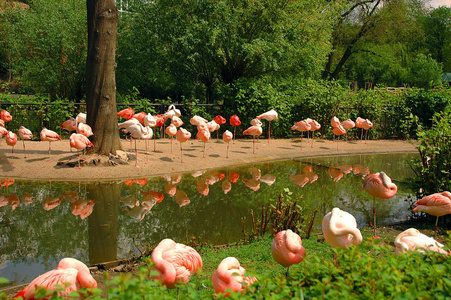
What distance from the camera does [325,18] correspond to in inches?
747

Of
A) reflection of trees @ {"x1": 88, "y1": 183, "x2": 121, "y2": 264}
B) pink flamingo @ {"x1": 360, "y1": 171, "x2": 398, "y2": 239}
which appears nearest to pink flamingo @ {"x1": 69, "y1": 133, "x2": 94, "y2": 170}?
reflection of trees @ {"x1": 88, "y1": 183, "x2": 121, "y2": 264}

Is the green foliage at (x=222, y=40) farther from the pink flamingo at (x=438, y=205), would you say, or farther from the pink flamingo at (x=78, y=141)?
the pink flamingo at (x=438, y=205)

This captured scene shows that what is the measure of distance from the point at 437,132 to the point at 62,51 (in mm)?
16324

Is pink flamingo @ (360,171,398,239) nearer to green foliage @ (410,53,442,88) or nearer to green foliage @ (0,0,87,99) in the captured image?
green foliage @ (0,0,87,99)

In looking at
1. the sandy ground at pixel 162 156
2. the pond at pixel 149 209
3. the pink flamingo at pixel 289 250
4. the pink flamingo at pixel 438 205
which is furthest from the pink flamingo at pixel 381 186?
the sandy ground at pixel 162 156

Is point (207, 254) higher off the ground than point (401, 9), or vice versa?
point (401, 9)

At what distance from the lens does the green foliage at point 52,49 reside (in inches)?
709

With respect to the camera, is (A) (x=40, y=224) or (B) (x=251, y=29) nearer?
(A) (x=40, y=224)

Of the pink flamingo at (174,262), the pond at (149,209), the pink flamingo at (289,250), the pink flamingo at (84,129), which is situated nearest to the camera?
the pink flamingo at (174,262)

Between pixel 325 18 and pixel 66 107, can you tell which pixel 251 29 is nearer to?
pixel 325 18

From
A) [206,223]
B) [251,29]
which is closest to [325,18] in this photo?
[251,29]

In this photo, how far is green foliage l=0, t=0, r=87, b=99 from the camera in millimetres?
18000

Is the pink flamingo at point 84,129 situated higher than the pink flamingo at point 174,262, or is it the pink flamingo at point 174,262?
the pink flamingo at point 84,129

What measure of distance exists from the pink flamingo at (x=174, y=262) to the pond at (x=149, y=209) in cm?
170
